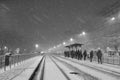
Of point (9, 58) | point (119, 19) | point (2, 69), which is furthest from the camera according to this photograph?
point (119, 19)

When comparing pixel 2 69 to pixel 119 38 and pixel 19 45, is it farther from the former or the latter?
pixel 19 45

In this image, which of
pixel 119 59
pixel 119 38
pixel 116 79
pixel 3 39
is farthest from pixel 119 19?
pixel 116 79

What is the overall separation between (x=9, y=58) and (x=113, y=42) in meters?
39.5

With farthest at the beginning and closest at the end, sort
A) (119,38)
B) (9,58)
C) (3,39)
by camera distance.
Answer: (3,39) → (119,38) → (9,58)

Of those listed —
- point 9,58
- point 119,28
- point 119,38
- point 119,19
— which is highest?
point 119,19

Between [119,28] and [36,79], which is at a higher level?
[119,28]

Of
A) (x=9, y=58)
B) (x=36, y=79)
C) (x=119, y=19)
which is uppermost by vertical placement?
(x=119, y=19)

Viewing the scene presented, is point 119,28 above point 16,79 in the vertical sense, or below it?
above

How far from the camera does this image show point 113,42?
49.6m

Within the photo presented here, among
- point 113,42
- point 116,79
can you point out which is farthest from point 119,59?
point 113,42

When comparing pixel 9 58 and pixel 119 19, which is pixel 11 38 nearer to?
pixel 119 19

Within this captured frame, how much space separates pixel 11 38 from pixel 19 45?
942 cm

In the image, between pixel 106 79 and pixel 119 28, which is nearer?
pixel 106 79

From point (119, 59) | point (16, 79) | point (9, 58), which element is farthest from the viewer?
point (119, 59)
